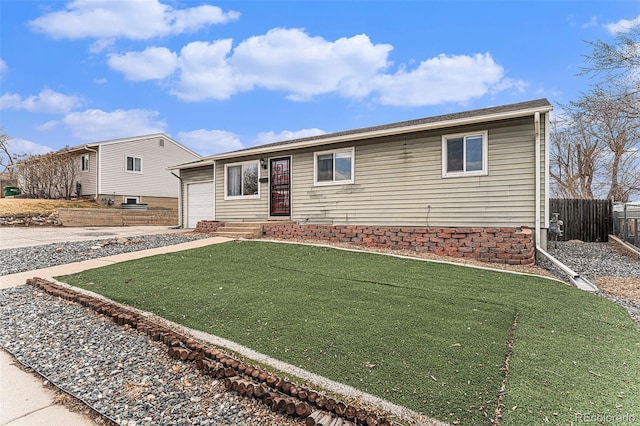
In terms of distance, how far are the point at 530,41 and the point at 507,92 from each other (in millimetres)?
2737

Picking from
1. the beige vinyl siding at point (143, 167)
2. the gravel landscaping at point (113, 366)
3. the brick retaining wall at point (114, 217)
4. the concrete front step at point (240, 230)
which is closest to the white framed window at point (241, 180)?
the concrete front step at point (240, 230)

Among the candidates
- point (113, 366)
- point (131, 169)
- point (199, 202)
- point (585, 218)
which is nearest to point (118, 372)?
point (113, 366)

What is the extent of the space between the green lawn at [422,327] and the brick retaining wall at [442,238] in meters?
1.45

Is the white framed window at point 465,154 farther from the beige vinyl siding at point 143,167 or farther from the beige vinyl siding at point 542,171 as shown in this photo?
the beige vinyl siding at point 143,167

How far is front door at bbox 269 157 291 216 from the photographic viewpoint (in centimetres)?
1145

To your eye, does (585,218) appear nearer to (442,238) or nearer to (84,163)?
(442,238)

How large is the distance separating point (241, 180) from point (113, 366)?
10162 millimetres

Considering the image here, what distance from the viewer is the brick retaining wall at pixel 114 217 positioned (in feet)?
52.3

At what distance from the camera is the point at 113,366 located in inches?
117

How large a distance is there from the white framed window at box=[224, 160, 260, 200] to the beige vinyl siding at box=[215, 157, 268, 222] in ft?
0.41

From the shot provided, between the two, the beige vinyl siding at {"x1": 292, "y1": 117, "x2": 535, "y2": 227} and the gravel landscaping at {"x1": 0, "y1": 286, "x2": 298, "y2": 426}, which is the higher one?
the beige vinyl siding at {"x1": 292, "y1": 117, "x2": 535, "y2": 227}

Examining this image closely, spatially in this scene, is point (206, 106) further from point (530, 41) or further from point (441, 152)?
point (530, 41)

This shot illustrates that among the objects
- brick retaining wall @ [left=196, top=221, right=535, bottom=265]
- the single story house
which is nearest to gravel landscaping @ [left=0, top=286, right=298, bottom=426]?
brick retaining wall @ [left=196, top=221, right=535, bottom=265]

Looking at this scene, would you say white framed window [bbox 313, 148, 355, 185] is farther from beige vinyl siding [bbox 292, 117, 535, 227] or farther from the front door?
the front door
